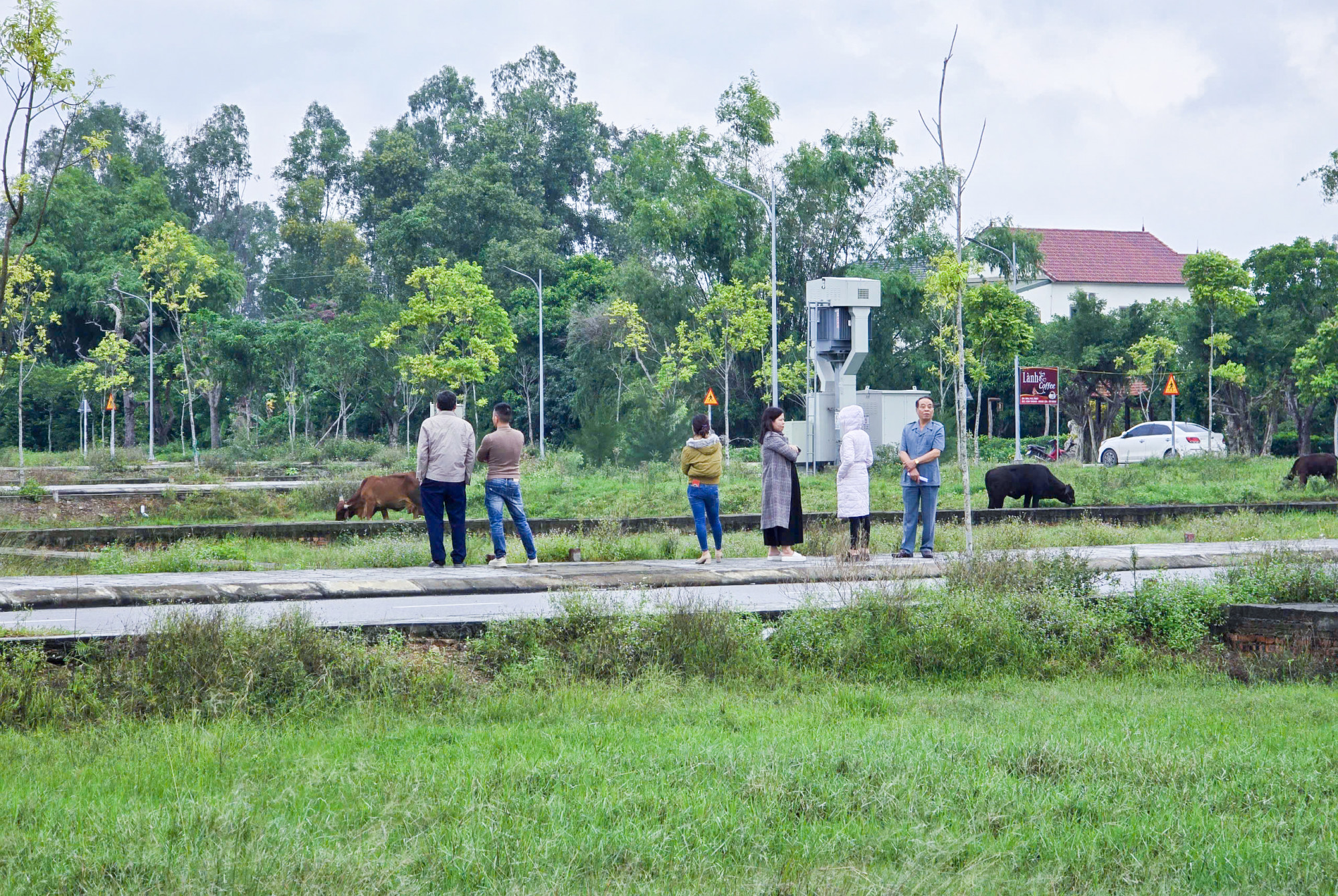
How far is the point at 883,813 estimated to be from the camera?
17.7 feet

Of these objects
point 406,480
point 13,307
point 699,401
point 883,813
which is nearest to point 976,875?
point 883,813

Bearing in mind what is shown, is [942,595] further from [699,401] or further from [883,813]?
[699,401]

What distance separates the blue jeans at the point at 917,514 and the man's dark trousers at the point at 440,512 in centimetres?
506

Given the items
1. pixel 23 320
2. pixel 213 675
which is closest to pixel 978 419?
pixel 23 320

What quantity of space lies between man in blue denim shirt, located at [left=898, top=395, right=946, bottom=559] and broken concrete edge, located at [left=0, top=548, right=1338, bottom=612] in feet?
2.09

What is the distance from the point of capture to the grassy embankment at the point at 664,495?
961 inches

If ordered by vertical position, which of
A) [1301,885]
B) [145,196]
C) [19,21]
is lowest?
[1301,885]

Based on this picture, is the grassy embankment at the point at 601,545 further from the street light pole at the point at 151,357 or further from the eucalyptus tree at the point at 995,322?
the street light pole at the point at 151,357

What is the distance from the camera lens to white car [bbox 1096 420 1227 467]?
4369cm

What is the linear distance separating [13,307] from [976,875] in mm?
44995

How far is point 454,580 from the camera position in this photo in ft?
40.9

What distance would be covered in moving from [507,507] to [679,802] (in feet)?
28.2

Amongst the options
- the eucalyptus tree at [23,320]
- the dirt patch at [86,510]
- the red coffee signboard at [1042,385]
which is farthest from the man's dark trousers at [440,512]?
the red coffee signboard at [1042,385]

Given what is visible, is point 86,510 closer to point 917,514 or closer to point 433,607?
point 433,607
